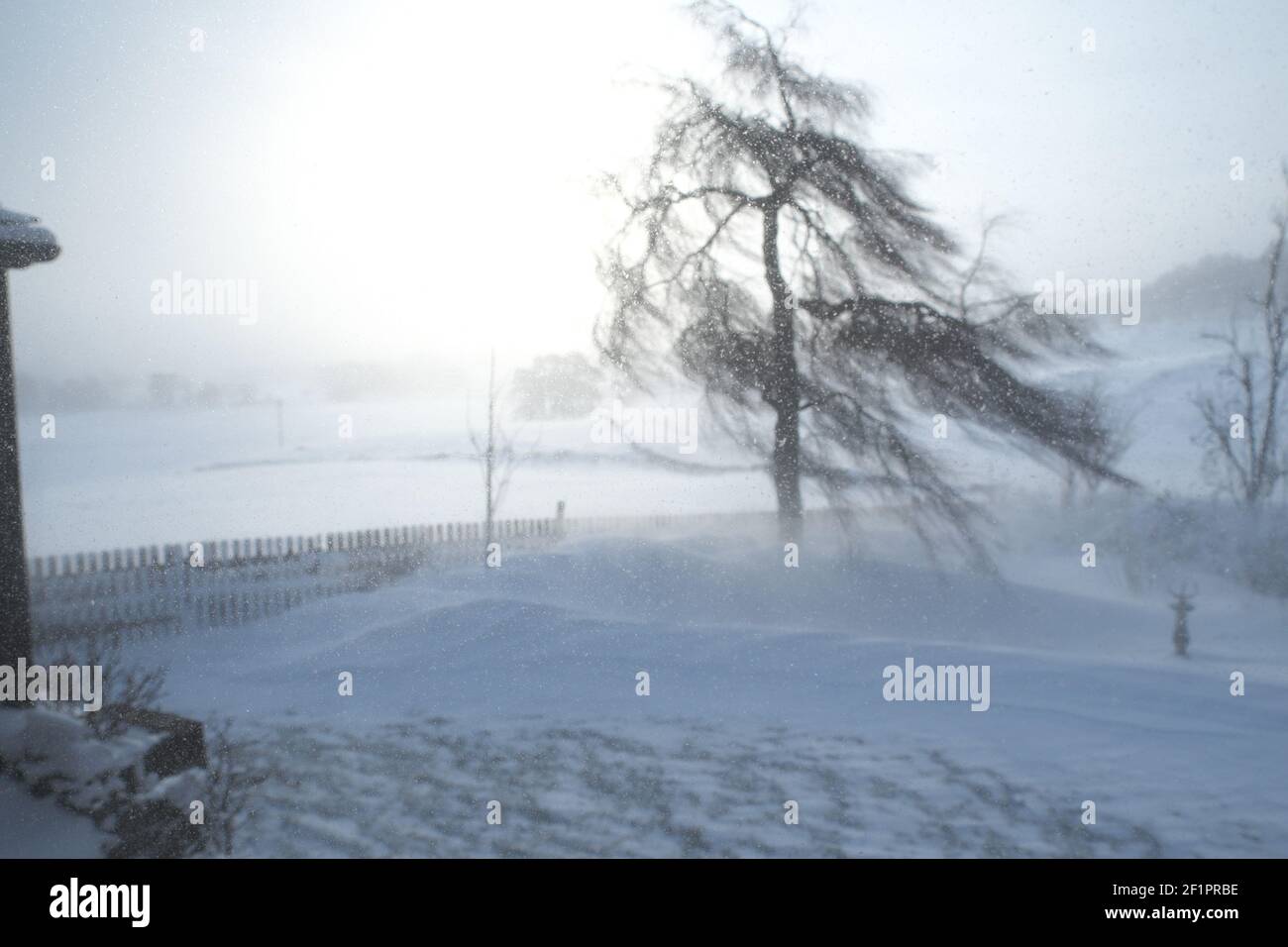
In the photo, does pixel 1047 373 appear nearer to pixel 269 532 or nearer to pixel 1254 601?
pixel 1254 601

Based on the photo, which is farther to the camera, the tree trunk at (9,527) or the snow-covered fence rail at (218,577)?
the snow-covered fence rail at (218,577)

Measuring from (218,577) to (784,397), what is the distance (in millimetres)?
7410

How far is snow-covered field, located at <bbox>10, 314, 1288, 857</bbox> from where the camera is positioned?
13.9 ft

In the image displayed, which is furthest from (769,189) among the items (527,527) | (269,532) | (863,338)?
(269,532)

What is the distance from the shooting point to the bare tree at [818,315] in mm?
11328

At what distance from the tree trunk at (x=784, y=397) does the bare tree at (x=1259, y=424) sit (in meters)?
9.12

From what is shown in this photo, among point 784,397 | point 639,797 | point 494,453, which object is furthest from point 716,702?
point 494,453

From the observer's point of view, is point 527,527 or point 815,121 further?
point 527,527

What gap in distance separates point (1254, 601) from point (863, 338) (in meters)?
8.69

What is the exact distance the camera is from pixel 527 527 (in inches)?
558

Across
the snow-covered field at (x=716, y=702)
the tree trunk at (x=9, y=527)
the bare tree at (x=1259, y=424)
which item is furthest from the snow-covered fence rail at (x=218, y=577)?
the bare tree at (x=1259, y=424)

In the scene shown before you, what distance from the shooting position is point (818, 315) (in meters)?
11.7

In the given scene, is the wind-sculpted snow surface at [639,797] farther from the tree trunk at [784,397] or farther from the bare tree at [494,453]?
the bare tree at [494,453]

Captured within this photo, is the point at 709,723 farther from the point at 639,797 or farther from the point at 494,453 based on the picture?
the point at 494,453
